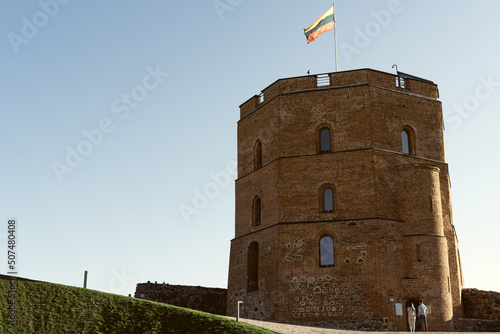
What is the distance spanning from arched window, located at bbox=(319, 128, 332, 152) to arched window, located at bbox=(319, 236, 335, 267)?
4.11m

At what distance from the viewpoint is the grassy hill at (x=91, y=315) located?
16.0 m

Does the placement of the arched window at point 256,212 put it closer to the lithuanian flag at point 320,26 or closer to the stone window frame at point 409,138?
the stone window frame at point 409,138

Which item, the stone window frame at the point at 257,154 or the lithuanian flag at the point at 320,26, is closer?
the lithuanian flag at the point at 320,26

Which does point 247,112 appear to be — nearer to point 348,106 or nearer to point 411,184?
point 348,106

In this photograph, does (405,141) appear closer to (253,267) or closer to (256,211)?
(256,211)

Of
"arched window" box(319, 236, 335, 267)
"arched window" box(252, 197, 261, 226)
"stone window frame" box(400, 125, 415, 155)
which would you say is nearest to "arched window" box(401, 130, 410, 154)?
"stone window frame" box(400, 125, 415, 155)

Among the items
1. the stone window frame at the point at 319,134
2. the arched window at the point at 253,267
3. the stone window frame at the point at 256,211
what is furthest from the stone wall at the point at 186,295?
the stone window frame at the point at 319,134

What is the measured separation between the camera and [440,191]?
26.2 meters

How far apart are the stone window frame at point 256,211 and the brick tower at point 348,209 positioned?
7 cm

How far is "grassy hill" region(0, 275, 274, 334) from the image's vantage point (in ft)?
52.6

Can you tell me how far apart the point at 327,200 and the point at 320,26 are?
831 cm

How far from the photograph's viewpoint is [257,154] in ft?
92.8

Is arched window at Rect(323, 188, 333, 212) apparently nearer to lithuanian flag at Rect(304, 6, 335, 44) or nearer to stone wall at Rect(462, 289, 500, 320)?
lithuanian flag at Rect(304, 6, 335, 44)

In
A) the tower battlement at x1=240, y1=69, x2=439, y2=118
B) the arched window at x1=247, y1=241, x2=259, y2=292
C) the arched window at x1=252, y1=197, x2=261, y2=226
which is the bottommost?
the arched window at x1=247, y1=241, x2=259, y2=292
